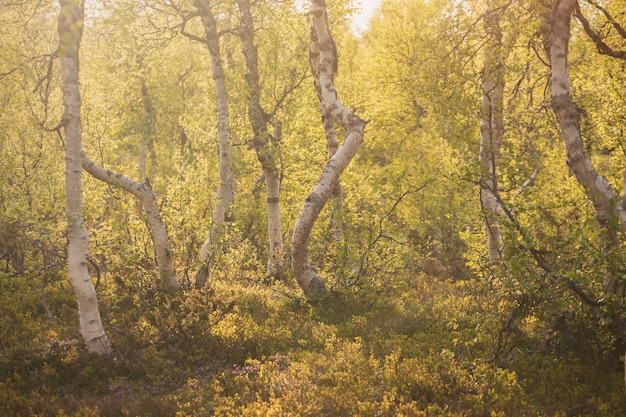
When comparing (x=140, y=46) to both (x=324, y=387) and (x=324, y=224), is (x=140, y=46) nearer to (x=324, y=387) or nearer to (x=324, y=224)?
(x=324, y=224)

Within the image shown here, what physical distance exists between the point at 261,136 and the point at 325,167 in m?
3.09

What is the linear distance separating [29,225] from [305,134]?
897 centimetres

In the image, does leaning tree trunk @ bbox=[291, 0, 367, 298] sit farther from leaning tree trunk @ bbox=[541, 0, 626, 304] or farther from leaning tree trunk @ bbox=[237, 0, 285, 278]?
leaning tree trunk @ bbox=[541, 0, 626, 304]

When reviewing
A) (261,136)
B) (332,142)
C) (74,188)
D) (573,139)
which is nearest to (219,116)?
(261,136)

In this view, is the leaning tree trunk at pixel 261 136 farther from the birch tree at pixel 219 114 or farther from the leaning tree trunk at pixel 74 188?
the leaning tree trunk at pixel 74 188

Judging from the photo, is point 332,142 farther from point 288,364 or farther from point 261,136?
point 288,364

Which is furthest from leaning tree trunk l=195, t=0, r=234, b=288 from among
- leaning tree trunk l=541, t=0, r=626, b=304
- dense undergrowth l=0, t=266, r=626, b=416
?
leaning tree trunk l=541, t=0, r=626, b=304

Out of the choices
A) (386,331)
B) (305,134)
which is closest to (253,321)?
(386,331)

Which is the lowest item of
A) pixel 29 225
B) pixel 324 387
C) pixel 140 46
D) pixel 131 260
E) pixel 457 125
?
pixel 324 387

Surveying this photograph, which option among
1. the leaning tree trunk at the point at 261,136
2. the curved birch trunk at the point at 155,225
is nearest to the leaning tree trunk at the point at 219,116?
the leaning tree trunk at the point at 261,136

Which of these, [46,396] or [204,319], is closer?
[46,396]

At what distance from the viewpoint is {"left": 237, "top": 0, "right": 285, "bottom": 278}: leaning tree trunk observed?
13.8 m

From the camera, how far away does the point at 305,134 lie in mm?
17438

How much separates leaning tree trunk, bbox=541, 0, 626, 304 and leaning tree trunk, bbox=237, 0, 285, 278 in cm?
782
